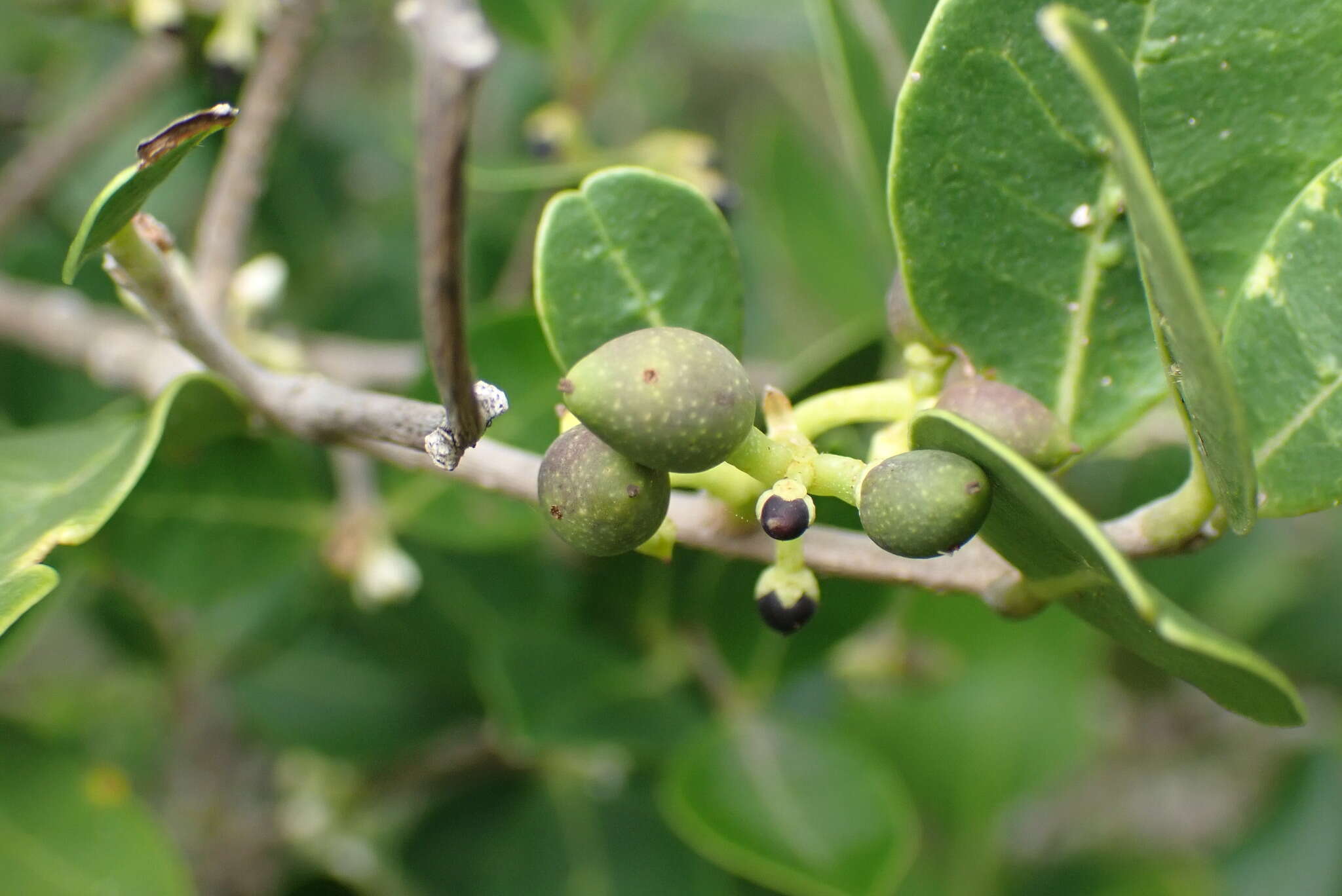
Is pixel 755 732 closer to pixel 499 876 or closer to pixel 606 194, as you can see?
pixel 499 876

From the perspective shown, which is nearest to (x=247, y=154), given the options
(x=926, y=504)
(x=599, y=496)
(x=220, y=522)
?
(x=220, y=522)

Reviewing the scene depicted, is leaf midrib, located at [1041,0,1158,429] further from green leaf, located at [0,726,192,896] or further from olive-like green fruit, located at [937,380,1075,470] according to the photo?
green leaf, located at [0,726,192,896]

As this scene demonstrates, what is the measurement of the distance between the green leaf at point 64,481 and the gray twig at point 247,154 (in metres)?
0.23

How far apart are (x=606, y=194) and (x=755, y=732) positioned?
0.86 metres

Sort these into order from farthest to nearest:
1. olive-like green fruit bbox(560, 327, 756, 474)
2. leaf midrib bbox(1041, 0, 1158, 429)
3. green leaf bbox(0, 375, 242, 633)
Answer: leaf midrib bbox(1041, 0, 1158, 429) → green leaf bbox(0, 375, 242, 633) → olive-like green fruit bbox(560, 327, 756, 474)

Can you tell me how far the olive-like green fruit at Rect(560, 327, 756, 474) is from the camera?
0.63 meters

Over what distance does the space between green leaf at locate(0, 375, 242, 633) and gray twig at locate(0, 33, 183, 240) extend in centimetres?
87

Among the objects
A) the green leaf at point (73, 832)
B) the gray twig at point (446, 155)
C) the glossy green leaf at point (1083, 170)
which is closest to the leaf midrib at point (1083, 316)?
the glossy green leaf at point (1083, 170)

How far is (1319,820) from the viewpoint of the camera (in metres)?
2.08

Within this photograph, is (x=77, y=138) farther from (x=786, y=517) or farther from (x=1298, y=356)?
(x=1298, y=356)

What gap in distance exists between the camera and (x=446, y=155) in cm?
49

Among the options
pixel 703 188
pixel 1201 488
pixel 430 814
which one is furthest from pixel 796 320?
pixel 1201 488

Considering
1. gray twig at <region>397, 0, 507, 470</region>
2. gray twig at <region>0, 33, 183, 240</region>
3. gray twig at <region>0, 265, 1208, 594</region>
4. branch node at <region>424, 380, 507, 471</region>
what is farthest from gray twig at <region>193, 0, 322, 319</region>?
gray twig at <region>397, 0, 507, 470</region>

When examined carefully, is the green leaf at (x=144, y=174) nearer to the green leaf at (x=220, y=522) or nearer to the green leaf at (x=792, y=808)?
the green leaf at (x=220, y=522)
